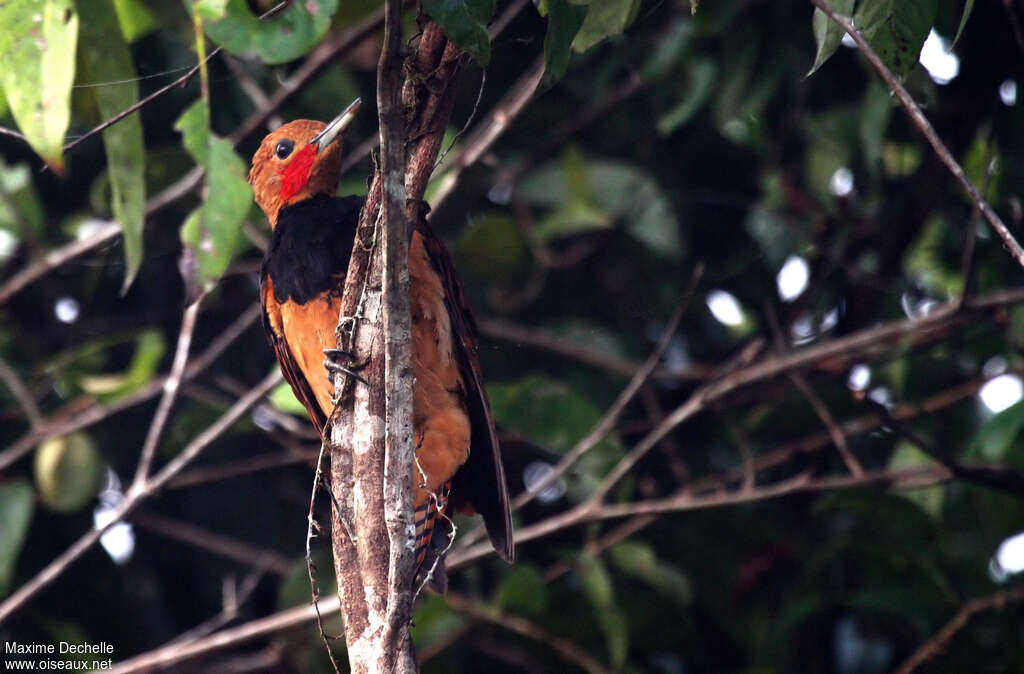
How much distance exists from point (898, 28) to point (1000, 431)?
162 centimetres

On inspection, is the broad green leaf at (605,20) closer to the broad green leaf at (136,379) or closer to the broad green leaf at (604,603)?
the broad green leaf at (604,603)

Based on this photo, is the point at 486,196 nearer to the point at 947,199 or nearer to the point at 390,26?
the point at 947,199

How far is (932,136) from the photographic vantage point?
6.19ft

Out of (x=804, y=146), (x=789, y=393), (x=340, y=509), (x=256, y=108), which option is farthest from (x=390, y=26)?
(x=804, y=146)

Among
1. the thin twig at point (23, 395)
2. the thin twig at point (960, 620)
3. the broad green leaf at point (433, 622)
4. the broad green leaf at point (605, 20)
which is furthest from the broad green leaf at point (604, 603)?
the thin twig at point (23, 395)

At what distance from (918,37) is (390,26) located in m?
1.04

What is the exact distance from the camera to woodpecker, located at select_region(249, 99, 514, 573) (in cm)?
298

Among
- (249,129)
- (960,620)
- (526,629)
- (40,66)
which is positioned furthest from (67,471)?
(960,620)

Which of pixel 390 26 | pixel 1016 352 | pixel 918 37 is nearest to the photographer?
pixel 390 26

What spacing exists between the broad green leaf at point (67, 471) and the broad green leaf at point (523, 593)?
153cm

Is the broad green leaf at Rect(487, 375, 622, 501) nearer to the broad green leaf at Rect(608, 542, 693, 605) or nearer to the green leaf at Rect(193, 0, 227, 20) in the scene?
the broad green leaf at Rect(608, 542, 693, 605)

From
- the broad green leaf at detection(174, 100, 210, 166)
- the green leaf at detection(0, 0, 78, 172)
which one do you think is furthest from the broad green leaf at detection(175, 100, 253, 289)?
the green leaf at detection(0, 0, 78, 172)

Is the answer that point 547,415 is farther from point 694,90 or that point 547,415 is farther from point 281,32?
point 281,32

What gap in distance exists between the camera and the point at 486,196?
188 inches
